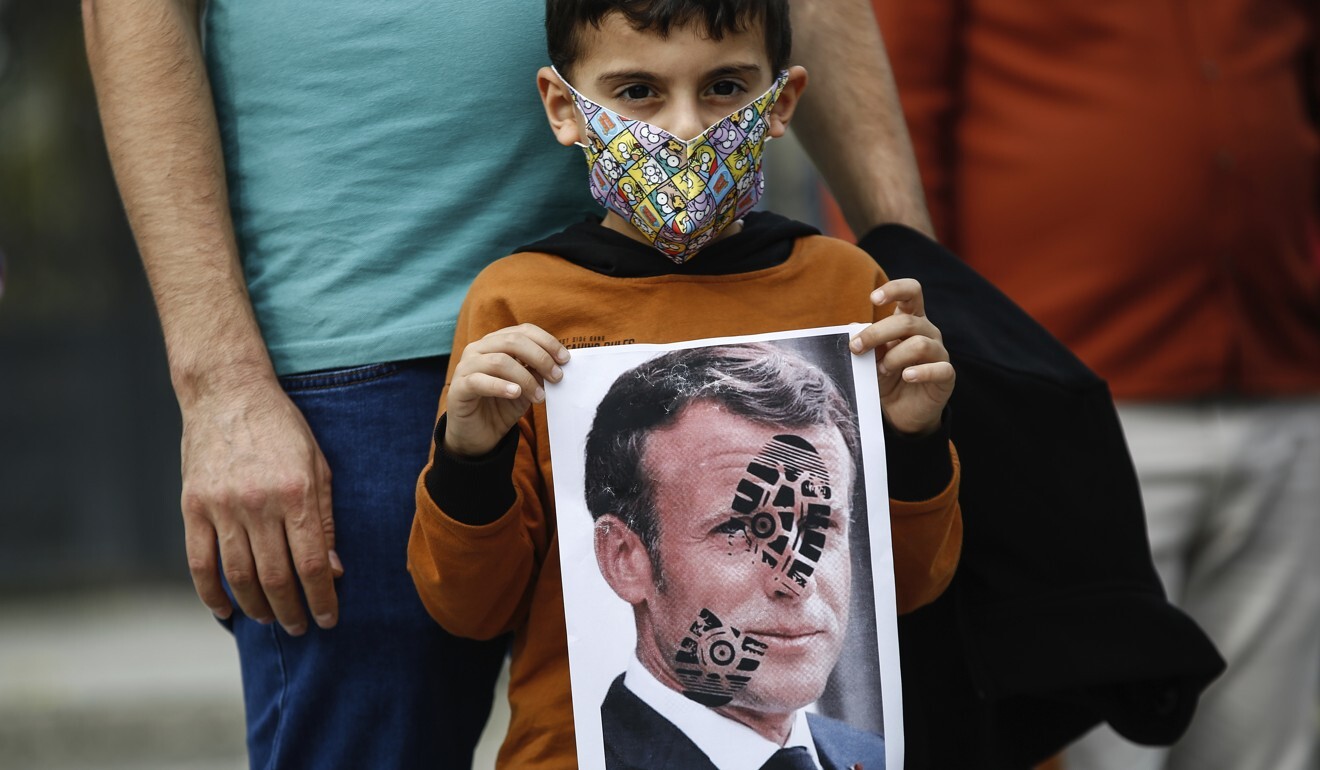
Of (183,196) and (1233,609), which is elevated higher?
(183,196)

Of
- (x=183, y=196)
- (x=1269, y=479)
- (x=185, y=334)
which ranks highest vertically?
(x=183, y=196)

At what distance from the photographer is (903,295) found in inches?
72.5

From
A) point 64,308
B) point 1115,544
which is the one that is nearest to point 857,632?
point 1115,544

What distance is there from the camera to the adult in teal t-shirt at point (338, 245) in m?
1.97

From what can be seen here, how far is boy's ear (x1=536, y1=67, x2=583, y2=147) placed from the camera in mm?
1926

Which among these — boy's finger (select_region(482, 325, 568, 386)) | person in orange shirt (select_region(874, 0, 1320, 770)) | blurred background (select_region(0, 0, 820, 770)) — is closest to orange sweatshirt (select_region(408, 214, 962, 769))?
boy's finger (select_region(482, 325, 568, 386))

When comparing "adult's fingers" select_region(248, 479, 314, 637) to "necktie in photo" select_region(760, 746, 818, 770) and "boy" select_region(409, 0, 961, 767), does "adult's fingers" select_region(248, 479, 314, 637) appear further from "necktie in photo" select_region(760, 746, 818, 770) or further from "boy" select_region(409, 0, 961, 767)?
"necktie in photo" select_region(760, 746, 818, 770)

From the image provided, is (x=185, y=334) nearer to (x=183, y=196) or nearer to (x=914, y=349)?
(x=183, y=196)

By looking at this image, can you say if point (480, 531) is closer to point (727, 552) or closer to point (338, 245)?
point (727, 552)

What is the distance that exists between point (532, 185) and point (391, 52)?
236mm

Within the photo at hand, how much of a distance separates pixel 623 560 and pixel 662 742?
199mm

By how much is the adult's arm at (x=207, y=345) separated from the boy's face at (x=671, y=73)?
46 centimetres

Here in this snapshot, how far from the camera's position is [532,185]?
2.06 m

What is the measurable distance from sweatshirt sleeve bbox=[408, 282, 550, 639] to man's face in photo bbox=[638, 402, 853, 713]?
0.16 metres
